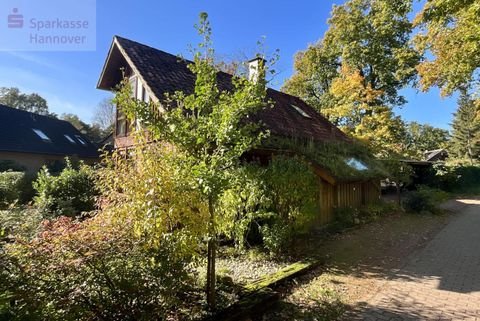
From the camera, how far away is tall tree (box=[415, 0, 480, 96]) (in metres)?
9.78

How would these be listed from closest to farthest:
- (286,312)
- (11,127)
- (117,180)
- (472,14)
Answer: (117,180)
(286,312)
(472,14)
(11,127)

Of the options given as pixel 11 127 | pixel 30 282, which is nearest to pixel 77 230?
pixel 30 282

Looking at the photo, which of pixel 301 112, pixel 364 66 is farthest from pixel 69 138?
pixel 364 66

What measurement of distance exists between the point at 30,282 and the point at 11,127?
2615cm

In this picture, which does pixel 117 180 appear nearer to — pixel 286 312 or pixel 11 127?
pixel 286 312

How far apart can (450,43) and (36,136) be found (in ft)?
93.9

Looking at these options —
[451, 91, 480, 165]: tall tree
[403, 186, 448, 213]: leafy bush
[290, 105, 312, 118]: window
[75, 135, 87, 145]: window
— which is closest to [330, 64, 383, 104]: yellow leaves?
[290, 105, 312, 118]: window

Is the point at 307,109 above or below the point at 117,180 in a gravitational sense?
above

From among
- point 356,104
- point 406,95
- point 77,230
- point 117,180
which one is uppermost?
point 406,95

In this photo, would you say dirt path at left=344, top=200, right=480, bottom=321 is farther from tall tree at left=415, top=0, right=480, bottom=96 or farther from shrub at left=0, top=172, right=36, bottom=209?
shrub at left=0, top=172, right=36, bottom=209

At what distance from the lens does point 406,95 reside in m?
24.7

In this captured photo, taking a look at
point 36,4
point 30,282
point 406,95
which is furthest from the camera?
point 406,95

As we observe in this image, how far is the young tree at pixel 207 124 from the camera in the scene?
395 cm
